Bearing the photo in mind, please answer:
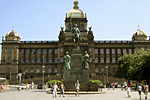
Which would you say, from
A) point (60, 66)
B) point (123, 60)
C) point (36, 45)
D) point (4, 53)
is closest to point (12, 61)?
point (4, 53)

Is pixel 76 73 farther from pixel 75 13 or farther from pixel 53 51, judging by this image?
pixel 75 13

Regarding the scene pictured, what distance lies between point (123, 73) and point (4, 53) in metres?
55.4

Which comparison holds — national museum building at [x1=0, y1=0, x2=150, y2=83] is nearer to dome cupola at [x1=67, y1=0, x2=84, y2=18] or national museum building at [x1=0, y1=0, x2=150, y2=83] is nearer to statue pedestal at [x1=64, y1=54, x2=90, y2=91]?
dome cupola at [x1=67, y1=0, x2=84, y2=18]

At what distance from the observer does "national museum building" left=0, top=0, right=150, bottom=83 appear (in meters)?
96.3

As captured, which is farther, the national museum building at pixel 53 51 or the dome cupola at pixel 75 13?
the dome cupola at pixel 75 13

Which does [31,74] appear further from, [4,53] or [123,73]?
[123,73]

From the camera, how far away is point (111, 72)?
98.4 metres

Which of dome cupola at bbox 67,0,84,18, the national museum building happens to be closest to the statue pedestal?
the national museum building

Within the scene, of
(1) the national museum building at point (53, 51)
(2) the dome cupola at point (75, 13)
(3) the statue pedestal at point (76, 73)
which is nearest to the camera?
(3) the statue pedestal at point (76, 73)

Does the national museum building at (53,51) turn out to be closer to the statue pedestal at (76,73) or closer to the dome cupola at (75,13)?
the dome cupola at (75,13)

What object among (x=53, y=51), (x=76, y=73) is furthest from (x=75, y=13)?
(x=76, y=73)

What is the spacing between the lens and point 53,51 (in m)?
100

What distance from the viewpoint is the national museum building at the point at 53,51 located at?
96.3m

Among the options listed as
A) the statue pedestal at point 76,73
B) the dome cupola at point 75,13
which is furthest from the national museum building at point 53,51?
the statue pedestal at point 76,73
